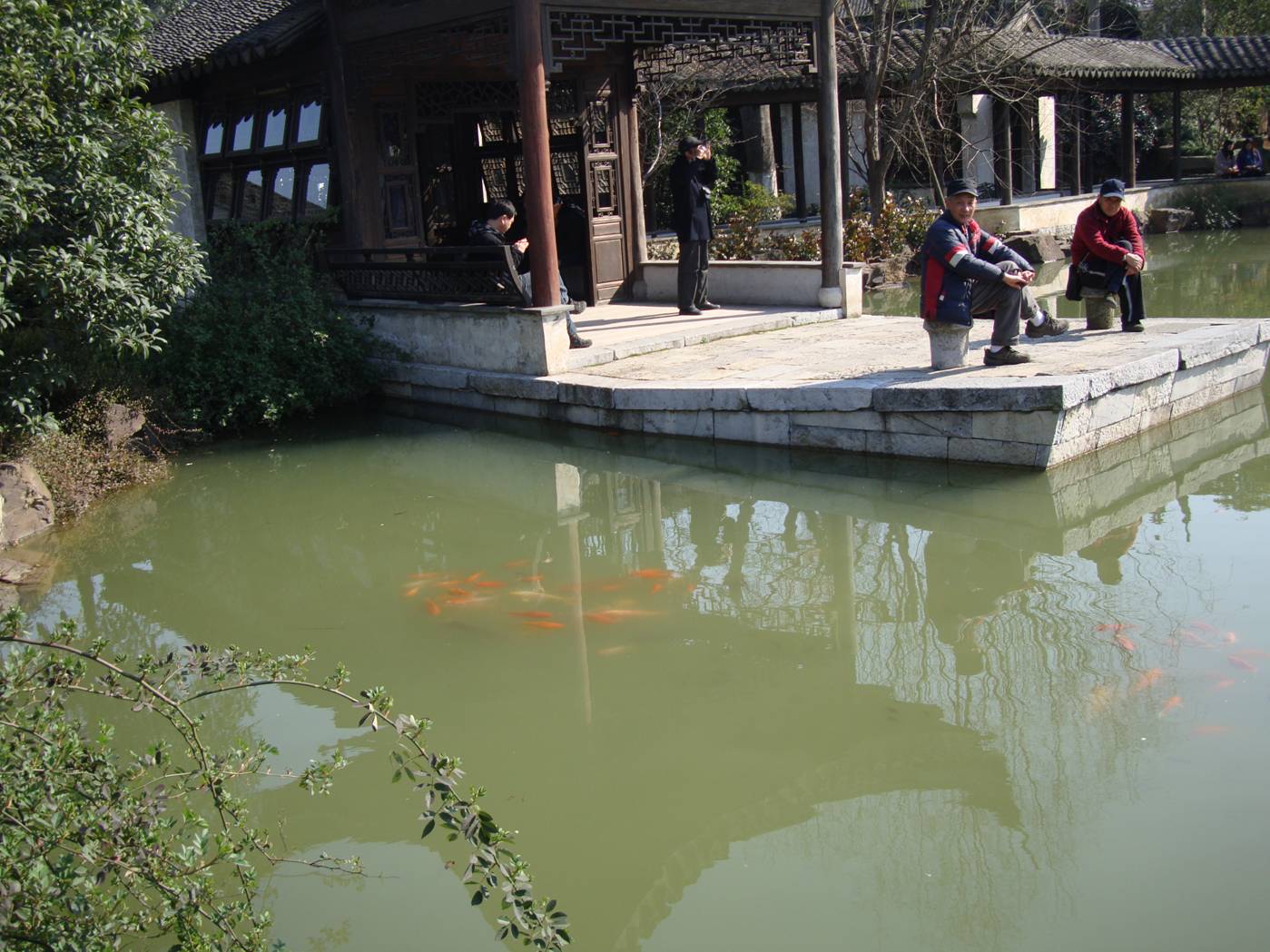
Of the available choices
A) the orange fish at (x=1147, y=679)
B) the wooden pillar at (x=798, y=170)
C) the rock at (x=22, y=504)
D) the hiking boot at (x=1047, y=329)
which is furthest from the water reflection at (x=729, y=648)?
the wooden pillar at (x=798, y=170)

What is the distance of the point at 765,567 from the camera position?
6.65m

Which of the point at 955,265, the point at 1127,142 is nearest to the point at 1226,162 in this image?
the point at 1127,142

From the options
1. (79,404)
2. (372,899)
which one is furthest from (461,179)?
(372,899)

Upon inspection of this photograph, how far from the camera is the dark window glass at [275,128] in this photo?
1271 cm

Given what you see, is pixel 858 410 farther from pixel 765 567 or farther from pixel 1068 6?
pixel 1068 6

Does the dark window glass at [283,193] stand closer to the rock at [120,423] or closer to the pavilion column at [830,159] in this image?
the rock at [120,423]

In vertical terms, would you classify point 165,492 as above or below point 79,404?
below

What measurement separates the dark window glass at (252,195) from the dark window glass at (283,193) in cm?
22

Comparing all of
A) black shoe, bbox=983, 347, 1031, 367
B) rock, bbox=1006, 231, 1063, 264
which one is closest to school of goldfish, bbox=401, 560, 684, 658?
black shoe, bbox=983, 347, 1031, 367

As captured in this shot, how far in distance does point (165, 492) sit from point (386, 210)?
4407 mm

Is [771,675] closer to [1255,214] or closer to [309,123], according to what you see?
[309,123]

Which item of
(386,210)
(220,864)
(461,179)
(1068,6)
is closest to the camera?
(220,864)

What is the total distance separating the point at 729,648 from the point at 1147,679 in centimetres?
170

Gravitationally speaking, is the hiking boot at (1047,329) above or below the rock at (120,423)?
above
